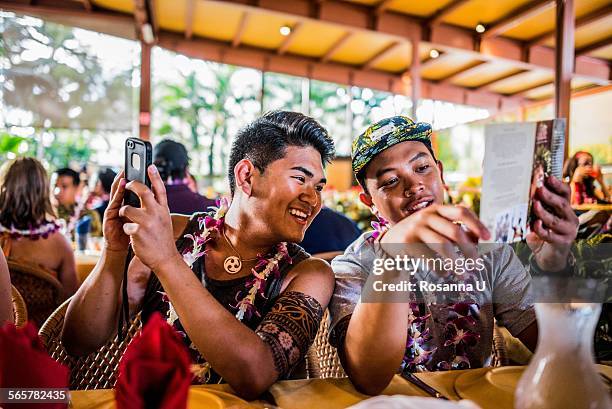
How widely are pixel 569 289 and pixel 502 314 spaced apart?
83 cm

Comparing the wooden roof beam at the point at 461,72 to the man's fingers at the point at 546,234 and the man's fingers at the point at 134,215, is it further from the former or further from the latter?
the man's fingers at the point at 134,215

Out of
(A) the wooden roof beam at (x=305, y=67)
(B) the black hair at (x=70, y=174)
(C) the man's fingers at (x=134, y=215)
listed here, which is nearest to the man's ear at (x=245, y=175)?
(C) the man's fingers at (x=134, y=215)

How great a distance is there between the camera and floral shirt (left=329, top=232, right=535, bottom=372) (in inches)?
53.9

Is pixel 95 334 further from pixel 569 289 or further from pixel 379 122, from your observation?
pixel 569 289

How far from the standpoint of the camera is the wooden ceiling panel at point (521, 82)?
31.9 ft

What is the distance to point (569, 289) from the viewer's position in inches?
28.3

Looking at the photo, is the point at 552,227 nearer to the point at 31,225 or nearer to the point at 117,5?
the point at 31,225

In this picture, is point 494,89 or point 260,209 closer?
point 260,209

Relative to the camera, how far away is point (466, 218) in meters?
0.79

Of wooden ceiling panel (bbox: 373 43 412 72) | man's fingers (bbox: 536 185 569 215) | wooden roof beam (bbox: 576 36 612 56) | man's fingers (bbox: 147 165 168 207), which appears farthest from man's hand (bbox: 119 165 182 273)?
wooden roof beam (bbox: 576 36 612 56)

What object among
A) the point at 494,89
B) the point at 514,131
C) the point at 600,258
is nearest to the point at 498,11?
the point at 494,89

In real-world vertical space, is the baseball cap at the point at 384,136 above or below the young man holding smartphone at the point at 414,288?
above

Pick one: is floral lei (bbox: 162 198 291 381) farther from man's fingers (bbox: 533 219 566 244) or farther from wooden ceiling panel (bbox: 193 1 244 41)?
wooden ceiling panel (bbox: 193 1 244 41)

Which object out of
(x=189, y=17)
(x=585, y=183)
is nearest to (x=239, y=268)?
(x=585, y=183)
